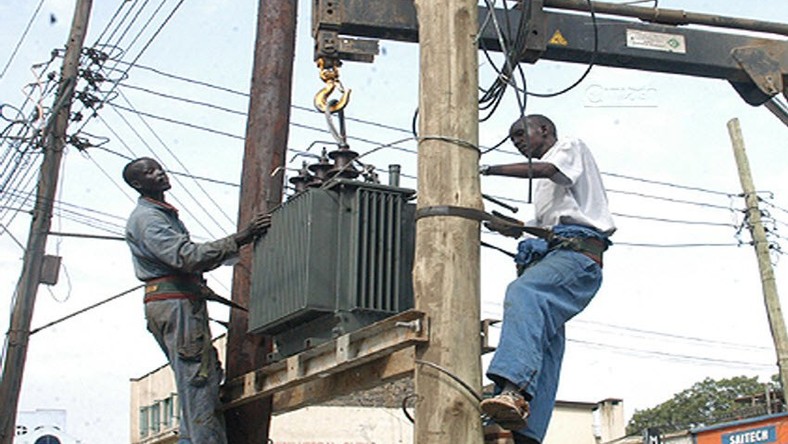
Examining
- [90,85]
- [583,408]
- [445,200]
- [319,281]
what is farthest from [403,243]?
[583,408]

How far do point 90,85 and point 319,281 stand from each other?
12384 mm

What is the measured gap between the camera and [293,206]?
6473 millimetres

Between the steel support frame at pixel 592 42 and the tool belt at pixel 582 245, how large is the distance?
50.9 inches

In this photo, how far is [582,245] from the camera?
5773 mm

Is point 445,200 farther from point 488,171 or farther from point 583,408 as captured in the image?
point 583,408

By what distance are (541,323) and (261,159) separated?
3.35 metres

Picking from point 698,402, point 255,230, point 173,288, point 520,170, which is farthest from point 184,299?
point 698,402

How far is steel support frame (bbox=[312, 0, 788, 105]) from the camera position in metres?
6.52

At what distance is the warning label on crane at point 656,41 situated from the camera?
23.8 feet

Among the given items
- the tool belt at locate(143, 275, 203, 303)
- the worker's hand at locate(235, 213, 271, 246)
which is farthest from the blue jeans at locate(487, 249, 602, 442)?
the tool belt at locate(143, 275, 203, 303)

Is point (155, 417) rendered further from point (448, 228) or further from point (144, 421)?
point (448, 228)

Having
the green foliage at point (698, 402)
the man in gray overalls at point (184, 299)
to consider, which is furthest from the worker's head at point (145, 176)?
the green foliage at point (698, 402)

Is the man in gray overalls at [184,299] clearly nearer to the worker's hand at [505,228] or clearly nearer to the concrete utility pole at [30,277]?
the worker's hand at [505,228]

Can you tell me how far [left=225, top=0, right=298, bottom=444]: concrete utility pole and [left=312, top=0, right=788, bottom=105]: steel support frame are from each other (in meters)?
1.80
